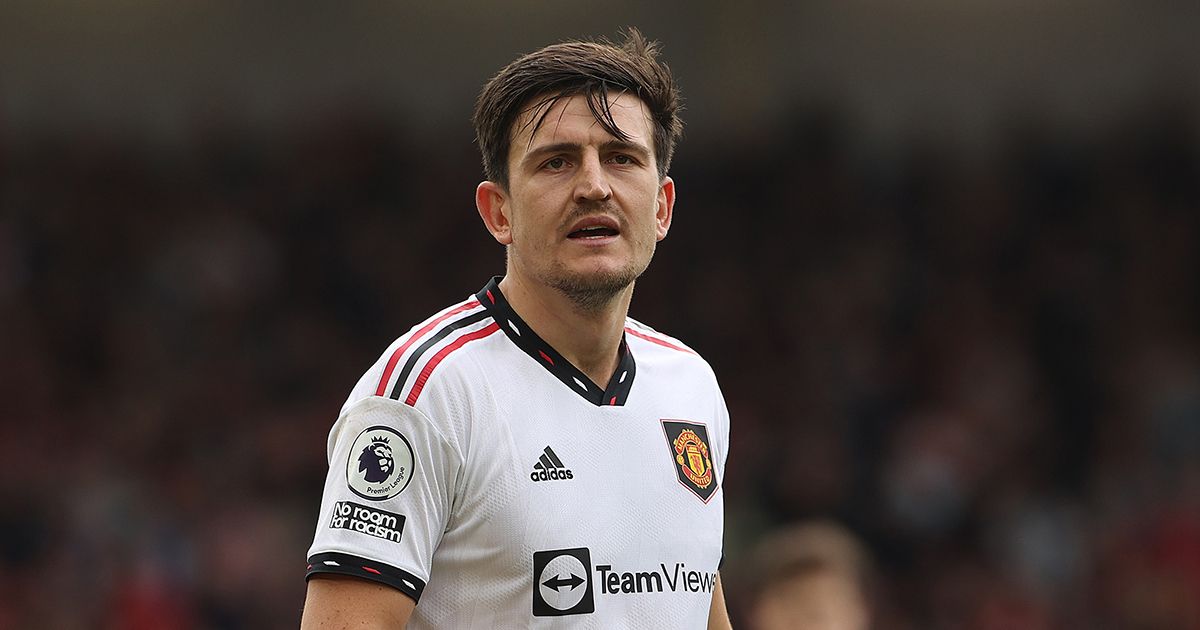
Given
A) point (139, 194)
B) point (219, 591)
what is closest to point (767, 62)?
point (139, 194)

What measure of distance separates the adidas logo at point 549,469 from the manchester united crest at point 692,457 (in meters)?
0.32

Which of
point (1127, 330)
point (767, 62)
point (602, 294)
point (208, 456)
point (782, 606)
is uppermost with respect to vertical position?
point (767, 62)

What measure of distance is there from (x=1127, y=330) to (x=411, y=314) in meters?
5.22

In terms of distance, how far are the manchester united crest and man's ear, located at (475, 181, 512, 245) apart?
20.6 inches

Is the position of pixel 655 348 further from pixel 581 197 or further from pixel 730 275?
pixel 730 275

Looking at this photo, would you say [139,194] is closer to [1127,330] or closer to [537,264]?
[1127,330]

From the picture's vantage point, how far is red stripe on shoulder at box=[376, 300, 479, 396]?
9.82 feet

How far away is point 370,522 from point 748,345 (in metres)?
9.06

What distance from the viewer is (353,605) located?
2.84 metres

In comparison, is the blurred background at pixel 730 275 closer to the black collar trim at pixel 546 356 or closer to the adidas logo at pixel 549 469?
the black collar trim at pixel 546 356

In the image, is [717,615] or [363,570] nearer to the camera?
[363,570]

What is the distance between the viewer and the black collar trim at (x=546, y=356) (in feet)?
10.7

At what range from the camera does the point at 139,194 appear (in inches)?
520

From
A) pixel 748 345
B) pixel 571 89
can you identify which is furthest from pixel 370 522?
pixel 748 345
